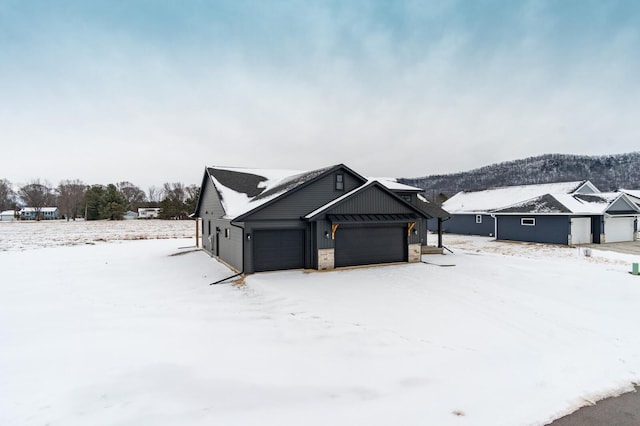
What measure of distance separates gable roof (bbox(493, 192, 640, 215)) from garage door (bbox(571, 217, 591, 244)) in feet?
2.70

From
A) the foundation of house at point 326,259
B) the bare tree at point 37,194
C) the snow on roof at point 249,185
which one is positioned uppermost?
the bare tree at point 37,194

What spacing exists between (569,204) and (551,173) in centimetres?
7103

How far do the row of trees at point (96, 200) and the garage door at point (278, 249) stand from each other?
146 ft

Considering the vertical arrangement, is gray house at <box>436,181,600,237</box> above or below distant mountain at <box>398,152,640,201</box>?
below

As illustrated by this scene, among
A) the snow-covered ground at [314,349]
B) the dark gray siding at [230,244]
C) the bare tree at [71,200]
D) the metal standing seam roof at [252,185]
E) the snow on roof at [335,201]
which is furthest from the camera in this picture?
the bare tree at [71,200]

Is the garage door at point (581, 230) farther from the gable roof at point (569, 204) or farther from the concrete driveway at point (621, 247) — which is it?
the gable roof at point (569, 204)

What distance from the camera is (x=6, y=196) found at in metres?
93.2

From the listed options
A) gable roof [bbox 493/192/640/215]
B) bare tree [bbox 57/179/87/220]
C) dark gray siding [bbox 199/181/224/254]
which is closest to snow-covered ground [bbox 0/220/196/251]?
dark gray siding [bbox 199/181/224/254]

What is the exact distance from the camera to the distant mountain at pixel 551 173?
7688cm

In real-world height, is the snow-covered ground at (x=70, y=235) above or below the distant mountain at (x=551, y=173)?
below

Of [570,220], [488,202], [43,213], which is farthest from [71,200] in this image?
[570,220]

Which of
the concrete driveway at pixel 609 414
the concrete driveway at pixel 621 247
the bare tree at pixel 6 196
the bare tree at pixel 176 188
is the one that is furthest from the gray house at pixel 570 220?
the bare tree at pixel 6 196

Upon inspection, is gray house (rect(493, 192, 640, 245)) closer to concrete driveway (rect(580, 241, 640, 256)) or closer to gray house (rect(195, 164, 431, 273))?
concrete driveway (rect(580, 241, 640, 256))

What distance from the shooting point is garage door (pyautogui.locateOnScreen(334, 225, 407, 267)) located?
48.0 feet
